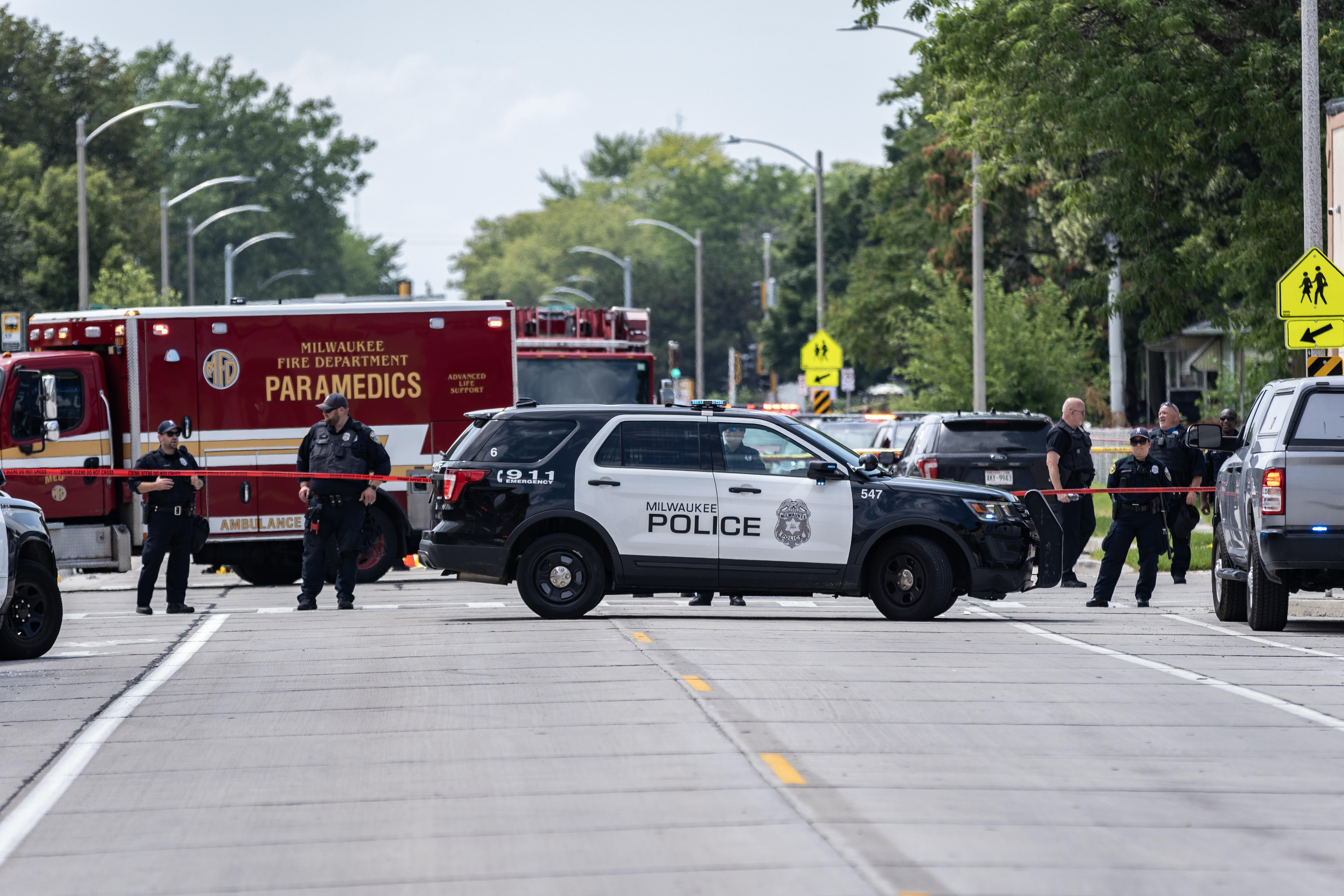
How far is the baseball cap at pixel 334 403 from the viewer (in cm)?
1800

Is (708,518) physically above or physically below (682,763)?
above

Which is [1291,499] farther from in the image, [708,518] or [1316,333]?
[1316,333]

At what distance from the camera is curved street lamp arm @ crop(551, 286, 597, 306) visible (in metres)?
101

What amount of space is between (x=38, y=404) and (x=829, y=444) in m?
9.08

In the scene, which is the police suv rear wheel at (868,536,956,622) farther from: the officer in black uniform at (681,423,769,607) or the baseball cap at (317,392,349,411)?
the baseball cap at (317,392,349,411)

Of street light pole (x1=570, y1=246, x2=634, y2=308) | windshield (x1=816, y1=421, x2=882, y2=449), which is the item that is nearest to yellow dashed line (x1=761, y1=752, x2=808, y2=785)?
windshield (x1=816, y1=421, x2=882, y2=449)

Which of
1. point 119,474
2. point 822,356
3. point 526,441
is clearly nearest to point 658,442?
point 526,441

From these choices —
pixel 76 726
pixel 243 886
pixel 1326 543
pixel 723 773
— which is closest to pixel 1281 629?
pixel 1326 543

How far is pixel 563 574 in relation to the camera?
1617 centimetres

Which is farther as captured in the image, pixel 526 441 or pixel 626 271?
pixel 626 271

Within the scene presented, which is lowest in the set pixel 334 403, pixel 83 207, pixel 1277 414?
pixel 1277 414

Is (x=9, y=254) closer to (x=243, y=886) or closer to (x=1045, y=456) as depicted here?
(x=1045, y=456)

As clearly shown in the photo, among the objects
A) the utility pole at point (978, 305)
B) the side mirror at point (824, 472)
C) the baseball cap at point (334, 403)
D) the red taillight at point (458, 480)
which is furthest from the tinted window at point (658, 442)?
the utility pole at point (978, 305)

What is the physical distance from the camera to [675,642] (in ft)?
46.4
